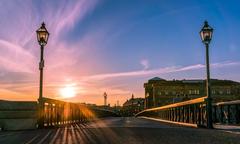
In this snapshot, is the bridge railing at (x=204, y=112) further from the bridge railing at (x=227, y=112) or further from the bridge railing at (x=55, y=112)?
the bridge railing at (x=55, y=112)

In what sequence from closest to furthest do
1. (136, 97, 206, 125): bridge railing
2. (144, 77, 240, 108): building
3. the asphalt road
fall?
the asphalt road → (136, 97, 206, 125): bridge railing → (144, 77, 240, 108): building

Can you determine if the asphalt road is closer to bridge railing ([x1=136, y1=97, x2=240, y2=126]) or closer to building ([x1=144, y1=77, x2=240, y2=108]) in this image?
bridge railing ([x1=136, y1=97, x2=240, y2=126])

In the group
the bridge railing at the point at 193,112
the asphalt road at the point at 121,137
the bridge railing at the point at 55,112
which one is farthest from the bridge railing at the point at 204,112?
the bridge railing at the point at 55,112

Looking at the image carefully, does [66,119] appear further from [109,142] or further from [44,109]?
[109,142]

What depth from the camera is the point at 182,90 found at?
499ft

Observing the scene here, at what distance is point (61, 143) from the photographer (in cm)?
1082

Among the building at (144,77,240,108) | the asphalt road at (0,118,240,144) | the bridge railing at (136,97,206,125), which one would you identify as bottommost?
the asphalt road at (0,118,240,144)

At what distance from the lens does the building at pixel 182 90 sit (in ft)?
490

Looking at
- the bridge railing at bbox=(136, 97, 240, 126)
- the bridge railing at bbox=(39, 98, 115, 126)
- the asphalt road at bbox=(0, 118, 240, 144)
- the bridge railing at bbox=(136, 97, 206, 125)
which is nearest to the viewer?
the asphalt road at bbox=(0, 118, 240, 144)

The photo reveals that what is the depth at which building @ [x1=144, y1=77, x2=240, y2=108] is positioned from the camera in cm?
14938

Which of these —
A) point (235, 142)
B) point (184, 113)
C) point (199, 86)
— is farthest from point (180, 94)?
point (235, 142)

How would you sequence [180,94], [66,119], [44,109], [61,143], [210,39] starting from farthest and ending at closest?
[180,94] → [66,119] → [210,39] → [44,109] → [61,143]

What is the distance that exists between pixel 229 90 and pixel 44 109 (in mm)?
140261

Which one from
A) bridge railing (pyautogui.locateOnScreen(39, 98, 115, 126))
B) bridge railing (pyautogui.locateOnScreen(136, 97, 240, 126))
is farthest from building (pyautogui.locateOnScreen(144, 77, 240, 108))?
bridge railing (pyautogui.locateOnScreen(136, 97, 240, 126))
